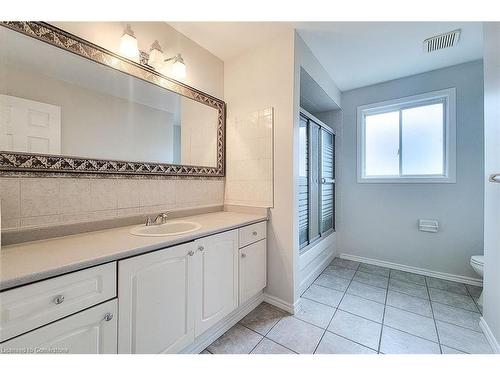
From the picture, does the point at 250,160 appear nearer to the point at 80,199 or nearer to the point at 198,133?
the point at 198,133

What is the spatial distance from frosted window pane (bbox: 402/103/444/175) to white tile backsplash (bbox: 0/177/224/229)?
2707 millimetres

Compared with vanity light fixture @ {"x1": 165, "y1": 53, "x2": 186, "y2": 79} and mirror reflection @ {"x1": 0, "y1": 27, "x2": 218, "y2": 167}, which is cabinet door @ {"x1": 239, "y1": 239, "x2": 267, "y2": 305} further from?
vanity light fixture @ {"x1": 165, "y1": 53, "x2": 186, "y2": 79}

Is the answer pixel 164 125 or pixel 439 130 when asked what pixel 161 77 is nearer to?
pixel 164 125

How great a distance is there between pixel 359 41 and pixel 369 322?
94.5 inches

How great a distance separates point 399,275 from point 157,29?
11.4 feet

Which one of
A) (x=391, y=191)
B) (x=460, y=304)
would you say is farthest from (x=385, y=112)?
(x=460, y=304)

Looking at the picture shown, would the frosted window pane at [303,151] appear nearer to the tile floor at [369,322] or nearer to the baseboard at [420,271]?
the tile floor at [369,322]

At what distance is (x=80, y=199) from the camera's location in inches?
46.6

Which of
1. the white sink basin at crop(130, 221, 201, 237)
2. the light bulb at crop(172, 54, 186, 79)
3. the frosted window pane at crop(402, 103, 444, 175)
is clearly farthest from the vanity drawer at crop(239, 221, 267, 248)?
the frosted window pane at crop(402, 103, 444, 175)

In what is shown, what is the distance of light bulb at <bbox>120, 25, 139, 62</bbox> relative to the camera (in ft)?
4.27

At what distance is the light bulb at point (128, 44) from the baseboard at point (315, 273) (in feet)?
7.68

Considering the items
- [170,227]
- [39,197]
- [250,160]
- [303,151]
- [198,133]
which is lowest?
A: [170,227]

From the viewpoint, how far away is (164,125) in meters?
1.63

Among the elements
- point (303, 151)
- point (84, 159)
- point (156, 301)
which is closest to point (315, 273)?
point (303, 151)
